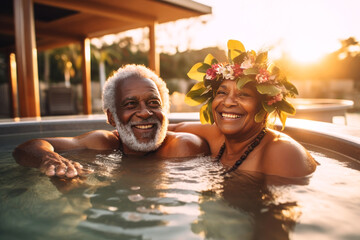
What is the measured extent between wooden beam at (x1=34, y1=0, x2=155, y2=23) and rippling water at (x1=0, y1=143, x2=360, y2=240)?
463 cm

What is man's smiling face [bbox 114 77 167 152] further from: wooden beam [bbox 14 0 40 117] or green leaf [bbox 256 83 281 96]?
wooden beam [bbox 14 0 40 117]

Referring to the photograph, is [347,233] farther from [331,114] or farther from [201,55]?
[201,55]

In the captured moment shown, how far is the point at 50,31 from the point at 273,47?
898cm

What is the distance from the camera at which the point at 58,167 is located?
2404 mm

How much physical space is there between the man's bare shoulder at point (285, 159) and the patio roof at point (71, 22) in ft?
16.0

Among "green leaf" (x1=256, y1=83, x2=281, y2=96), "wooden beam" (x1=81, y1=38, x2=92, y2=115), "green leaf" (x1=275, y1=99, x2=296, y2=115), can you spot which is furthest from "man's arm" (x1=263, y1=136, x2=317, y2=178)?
"wooden beam" (x1=81, y1=38, x2=92, y2=115)

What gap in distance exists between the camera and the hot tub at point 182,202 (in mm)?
1560

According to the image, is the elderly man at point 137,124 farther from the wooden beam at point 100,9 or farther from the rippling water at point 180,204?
the wooden beam at point 100,9

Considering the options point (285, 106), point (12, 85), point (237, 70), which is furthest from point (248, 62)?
point (12, 85)

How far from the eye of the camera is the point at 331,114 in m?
6.63

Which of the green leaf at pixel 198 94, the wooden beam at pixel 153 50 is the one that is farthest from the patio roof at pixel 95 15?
the green leaf at pixel 198 94

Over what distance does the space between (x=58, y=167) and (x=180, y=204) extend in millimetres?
1102

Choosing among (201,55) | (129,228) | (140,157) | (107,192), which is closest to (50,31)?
(140,157)

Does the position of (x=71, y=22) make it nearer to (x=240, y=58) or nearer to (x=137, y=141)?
(x=137, y=141)
